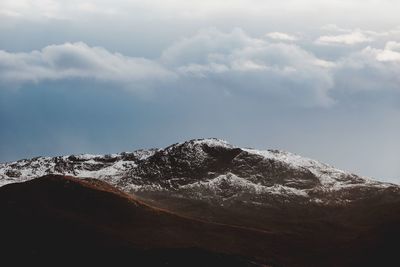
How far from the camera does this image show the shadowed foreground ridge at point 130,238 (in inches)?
2761

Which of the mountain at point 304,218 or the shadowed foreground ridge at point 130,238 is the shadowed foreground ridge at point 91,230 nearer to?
the shadowed foreground ridge at point 130,238

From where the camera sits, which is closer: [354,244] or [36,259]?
[36,259]

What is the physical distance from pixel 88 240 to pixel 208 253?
28401mm

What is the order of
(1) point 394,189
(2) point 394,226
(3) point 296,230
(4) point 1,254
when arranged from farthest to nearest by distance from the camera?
(1) point 394,189 → (3) point 296,230 → (2) point 394,226 → (4) point 1,254

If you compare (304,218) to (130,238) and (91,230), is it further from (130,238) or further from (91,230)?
(91,230)

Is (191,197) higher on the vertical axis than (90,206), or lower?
higher

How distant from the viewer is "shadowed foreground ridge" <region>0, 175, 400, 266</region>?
70125mm

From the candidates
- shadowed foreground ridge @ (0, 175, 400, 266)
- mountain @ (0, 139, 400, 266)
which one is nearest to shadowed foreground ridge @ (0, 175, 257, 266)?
shadowed foreground ridge @ (0, 175, 400, 266)

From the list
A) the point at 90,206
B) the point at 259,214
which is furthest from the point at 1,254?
the point at 259,214

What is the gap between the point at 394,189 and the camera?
18725cm

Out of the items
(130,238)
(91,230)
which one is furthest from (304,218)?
(91,230)

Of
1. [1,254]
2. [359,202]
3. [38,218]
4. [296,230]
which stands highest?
[359,202]

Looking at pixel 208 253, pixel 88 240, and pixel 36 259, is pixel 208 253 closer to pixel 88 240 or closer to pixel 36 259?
pixel 36 259

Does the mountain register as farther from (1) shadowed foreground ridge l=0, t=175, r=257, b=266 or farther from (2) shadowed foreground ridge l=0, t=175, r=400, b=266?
(1) shadowed foreground ridge l=0, t=175, r=257, b=266
